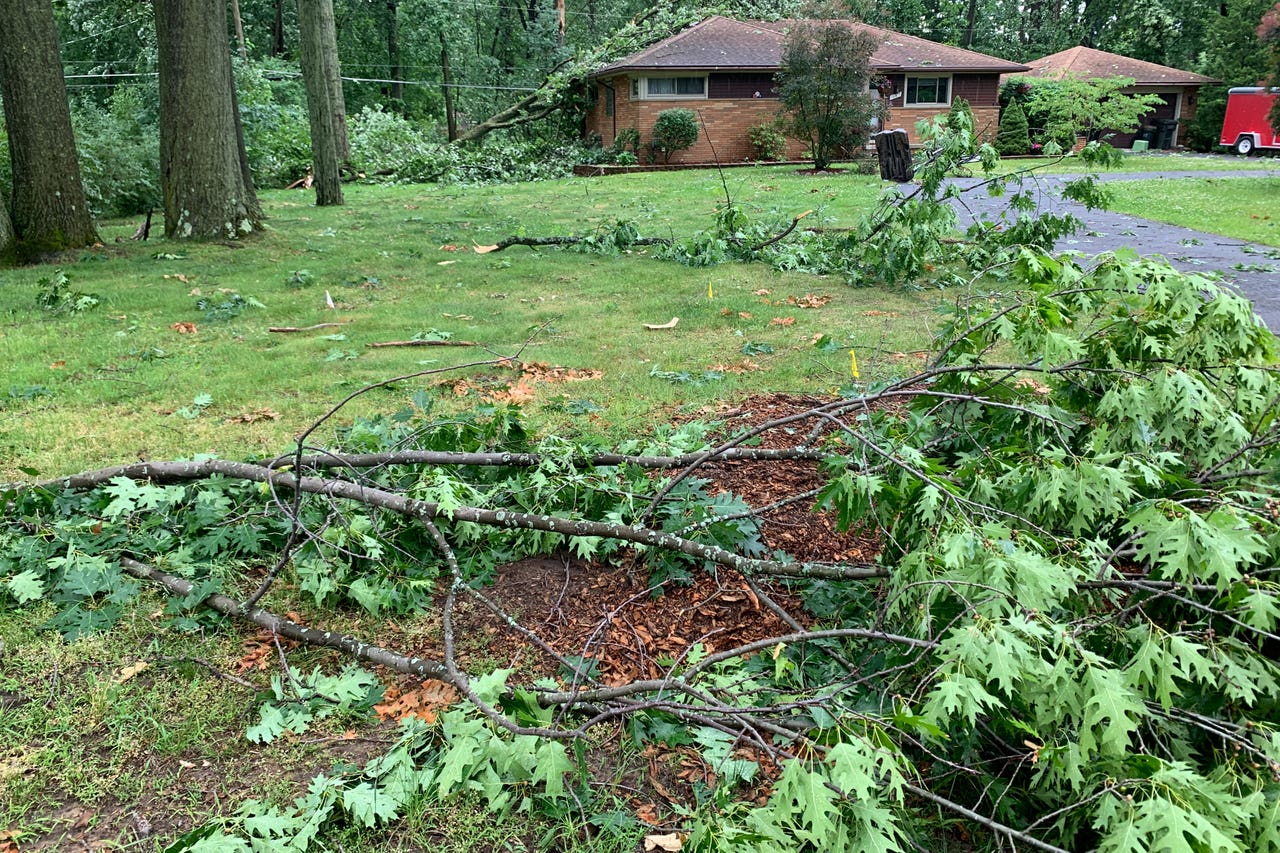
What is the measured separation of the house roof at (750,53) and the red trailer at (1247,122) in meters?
7.10

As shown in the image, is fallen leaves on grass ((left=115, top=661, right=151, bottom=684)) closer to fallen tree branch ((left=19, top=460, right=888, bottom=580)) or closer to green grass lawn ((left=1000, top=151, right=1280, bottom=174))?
fallen tree branch ((left=19, top=460, right=888, bottom=580))

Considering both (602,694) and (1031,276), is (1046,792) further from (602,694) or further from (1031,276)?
(1031,276)

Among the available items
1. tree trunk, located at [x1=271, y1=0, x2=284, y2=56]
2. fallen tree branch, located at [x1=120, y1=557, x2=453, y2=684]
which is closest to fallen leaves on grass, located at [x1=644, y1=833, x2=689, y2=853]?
fallen tree branch, located at [x1=120, y1=557, x2=453, y2=684]

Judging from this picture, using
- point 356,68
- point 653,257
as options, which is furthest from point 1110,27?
point 653,257

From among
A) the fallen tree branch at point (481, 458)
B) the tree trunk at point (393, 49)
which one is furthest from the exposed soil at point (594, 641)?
the tree trunk at point (393, 49)

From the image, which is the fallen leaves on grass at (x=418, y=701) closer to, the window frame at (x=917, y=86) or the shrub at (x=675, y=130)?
the shrub at (x=675, y=130)

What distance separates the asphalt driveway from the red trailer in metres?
17.9

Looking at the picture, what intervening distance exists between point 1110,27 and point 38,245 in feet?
166

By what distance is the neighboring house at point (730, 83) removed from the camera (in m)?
26.0

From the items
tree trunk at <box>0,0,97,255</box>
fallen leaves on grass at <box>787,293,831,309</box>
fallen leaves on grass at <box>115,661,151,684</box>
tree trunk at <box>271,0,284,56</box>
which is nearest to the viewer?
fallen leaves on grass at <box>115,661,151,684</box>

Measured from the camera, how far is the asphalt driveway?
7809 mm

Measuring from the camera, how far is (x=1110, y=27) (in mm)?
44531

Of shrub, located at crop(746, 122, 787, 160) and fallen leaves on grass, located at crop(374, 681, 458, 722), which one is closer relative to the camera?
fallen leaves on grass, located at crop(374, 681, 458, 722)

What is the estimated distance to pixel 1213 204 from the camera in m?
14.5
